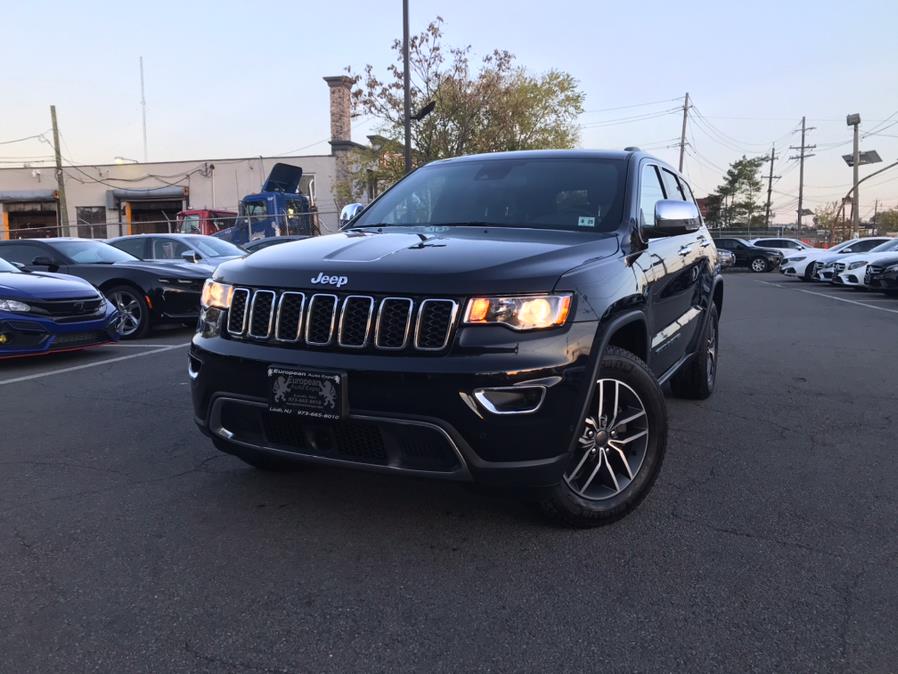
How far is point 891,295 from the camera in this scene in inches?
690

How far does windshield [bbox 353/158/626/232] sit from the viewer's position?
382 cm

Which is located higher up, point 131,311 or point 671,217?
point 671,217

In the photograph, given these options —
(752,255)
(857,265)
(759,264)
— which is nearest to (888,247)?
(857,265)

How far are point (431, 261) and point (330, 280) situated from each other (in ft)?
1.36

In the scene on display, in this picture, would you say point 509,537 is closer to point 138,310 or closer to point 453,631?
point 453,631

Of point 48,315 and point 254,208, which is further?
point 254,208

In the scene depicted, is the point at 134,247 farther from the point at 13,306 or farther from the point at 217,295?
the point at 217,295

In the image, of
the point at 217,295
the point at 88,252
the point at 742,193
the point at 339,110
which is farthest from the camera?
the point at 742,193

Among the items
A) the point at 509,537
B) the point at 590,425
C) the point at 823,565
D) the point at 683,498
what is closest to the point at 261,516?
the point at 509,537

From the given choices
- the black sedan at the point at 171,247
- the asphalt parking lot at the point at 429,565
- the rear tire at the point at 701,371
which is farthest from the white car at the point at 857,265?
the asphalt parking lot at the point at 429,565

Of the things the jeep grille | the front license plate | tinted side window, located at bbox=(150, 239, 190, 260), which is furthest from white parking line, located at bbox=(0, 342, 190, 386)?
the front license plate

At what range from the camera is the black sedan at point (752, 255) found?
32188mm

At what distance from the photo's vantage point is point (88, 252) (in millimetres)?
10180

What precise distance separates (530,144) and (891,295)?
19836 mm
